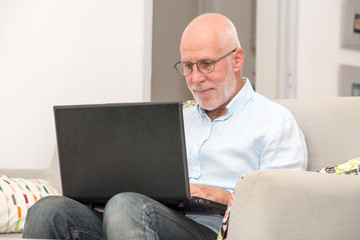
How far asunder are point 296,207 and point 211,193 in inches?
16.5

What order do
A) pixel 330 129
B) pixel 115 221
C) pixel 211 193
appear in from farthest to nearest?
1. pixel 330 129
2. pixel 211 193
3. pixel 115 221

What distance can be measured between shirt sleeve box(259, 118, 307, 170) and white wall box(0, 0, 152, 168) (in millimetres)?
1302

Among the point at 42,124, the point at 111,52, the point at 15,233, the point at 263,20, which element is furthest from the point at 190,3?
the point at 15,233

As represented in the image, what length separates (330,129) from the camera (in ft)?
5.48

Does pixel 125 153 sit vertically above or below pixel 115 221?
above

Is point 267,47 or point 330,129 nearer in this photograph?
point 330,129

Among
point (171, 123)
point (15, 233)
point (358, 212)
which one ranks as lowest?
point (15, 233)

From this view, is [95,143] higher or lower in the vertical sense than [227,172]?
higher

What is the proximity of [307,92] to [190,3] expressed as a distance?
1779mm

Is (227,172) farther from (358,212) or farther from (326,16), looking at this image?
(326,16)

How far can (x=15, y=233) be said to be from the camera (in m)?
1.84

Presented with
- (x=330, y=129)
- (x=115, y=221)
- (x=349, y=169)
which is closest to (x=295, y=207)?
(x=349, y=169)

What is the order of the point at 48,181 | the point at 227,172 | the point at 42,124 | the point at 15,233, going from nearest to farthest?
1. the point at 227,172
2. the point at 15,233
3. the point at 48,181
4. the point at 42,124

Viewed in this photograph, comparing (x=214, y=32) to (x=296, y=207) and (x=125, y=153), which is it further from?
(x=296, y=207)
